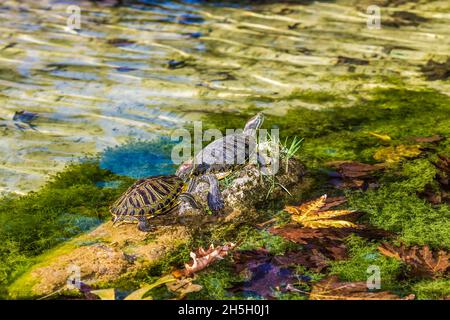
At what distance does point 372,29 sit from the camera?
10.5 metres

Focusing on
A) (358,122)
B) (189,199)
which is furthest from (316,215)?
(358,122)

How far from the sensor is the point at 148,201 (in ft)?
15.8

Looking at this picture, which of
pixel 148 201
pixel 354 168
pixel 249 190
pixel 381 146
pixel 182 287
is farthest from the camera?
pixel 381 146

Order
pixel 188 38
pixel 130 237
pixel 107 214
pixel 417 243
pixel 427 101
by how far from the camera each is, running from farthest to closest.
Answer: pixel 188 38
pixel 427 101
pixel 107 214
pixel 130 237
pixel 417 243

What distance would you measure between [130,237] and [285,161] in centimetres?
154

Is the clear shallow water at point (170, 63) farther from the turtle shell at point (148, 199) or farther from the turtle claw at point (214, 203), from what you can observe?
the turtle claw at point (214, 203)

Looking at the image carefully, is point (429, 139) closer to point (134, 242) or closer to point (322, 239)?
point (322, 239)

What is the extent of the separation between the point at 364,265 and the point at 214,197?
1.37 meters

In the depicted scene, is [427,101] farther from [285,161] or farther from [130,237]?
[130,237]

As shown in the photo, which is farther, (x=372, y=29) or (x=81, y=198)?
(x=372, y=29)

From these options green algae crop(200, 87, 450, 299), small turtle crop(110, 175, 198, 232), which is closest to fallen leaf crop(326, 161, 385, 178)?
green algae crop(200, 87, 450, 299)

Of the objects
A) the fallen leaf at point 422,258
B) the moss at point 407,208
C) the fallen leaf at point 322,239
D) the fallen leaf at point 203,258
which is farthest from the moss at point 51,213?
the fallen leaf at point 422,258

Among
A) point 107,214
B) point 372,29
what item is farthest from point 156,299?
point 372,29

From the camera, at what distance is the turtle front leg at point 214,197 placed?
498cm
